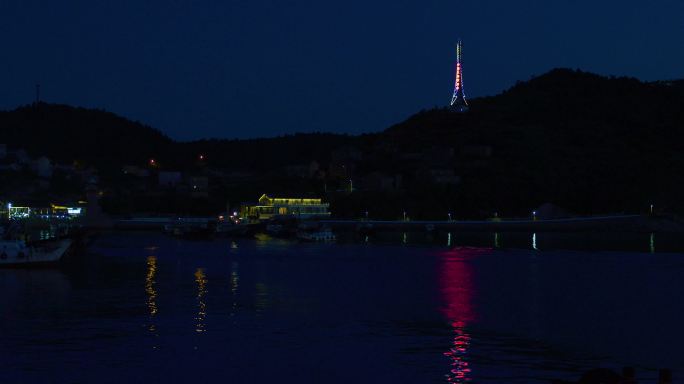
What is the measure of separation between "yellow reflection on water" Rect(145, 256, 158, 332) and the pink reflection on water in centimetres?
1141

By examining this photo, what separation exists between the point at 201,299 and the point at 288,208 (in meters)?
109

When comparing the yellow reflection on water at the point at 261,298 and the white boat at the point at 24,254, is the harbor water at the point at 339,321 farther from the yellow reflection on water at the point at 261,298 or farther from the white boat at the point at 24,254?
the white boat at the point at 24,254

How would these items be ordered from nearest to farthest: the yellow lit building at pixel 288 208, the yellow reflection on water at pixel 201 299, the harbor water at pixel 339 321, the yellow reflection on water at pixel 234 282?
the harbor water at pixel 339 321 → the yellow reflection on water at pixel 201 299 → the yellow reflection on water at pixel 234 282 → the yellow lit building at pixel 288 208

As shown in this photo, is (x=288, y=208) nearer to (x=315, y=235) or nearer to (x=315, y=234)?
(x=315, y=234)

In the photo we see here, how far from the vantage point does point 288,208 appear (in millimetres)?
152750

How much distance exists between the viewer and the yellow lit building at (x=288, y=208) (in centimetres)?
15200

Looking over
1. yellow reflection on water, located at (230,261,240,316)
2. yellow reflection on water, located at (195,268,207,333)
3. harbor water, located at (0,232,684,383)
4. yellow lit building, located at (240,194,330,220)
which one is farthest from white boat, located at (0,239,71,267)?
yellow lit building, located at (240,194,330,220)

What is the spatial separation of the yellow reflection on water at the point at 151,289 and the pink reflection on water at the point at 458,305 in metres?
11.4

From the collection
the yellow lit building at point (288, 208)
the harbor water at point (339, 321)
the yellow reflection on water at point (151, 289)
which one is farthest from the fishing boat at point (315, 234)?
the harbor water at point (339, 321)

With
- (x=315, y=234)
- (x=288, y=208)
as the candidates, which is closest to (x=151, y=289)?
(x=315, y=234)

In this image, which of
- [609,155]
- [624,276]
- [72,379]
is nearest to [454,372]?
[72,379]

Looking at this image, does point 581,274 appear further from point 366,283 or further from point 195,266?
point 195,266

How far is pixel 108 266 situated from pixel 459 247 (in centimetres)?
4126

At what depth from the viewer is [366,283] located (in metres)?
52.5
